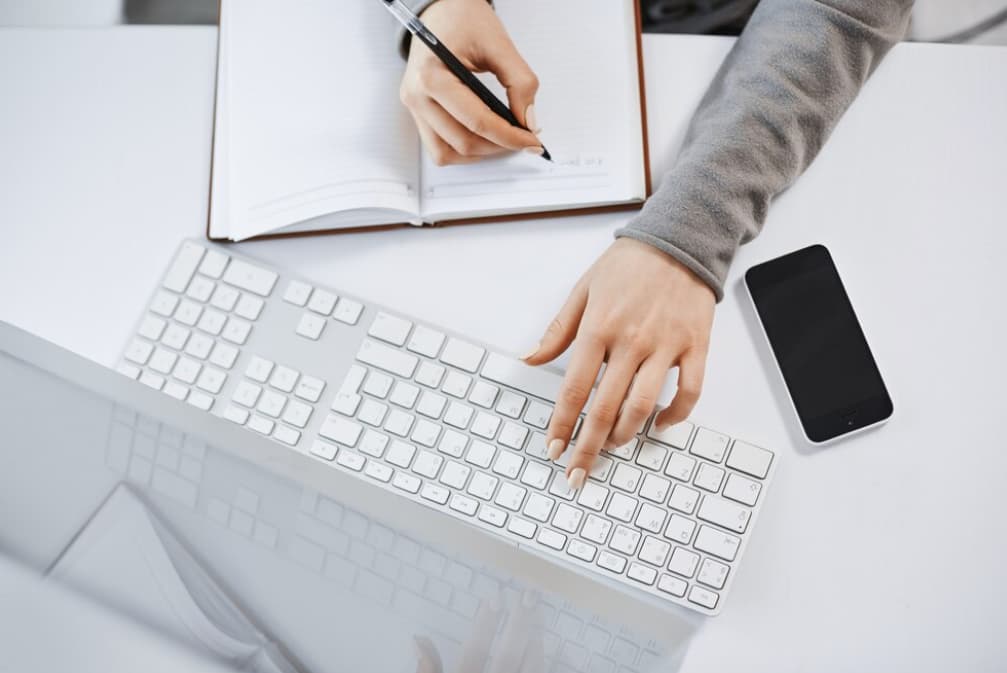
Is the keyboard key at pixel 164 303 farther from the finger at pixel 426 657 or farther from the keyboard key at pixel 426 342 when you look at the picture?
the finger at pixel 426 657

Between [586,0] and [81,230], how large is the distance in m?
0.46

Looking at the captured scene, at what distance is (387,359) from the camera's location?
2.05 ft

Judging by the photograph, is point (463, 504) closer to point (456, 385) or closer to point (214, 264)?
point (456, 385)

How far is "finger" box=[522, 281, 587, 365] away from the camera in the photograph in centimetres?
59

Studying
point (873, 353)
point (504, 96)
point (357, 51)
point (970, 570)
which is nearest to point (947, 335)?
point (873, 353)

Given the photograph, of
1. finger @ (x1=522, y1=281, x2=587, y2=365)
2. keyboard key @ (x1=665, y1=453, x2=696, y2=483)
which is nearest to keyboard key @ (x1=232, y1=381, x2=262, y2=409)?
finger @ (x1=522, y1=281, x2=587, y2=365)

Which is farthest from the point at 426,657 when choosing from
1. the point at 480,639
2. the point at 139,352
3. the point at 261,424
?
the point at 139,352

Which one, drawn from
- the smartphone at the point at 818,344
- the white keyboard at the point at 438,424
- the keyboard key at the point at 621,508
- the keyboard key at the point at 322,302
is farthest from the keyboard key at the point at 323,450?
the smartphone at the point at 818,344

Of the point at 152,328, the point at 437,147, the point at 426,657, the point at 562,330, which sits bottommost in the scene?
the point at 426,657

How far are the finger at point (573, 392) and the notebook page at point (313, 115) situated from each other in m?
0.19

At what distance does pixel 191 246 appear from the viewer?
671 millimetres

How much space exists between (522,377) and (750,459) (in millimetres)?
170

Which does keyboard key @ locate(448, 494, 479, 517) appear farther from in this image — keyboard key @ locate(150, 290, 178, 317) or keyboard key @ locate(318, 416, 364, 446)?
keyboard key @ locate(150, 290, 178, 317)

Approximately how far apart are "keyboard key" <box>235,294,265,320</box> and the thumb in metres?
0.25
